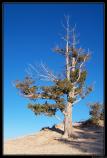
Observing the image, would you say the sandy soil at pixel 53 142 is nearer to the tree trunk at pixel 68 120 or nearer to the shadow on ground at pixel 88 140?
the shadow on ground at pixel 88 140

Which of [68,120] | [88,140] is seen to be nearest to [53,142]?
[88,140]

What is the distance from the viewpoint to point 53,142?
18906mm

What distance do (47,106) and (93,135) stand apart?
10.4 feet

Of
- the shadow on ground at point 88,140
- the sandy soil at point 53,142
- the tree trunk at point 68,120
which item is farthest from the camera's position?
the tree trunk at point 68,120

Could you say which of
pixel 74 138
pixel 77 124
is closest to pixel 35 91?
pixel 74 138

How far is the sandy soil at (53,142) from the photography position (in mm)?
16141

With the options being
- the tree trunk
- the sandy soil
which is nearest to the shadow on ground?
the sandy soil

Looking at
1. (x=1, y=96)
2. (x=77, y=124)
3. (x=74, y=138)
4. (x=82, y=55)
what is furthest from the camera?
(x=77, y=124)

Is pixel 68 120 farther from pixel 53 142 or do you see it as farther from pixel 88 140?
pixel 88 140

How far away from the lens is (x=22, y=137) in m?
21.0

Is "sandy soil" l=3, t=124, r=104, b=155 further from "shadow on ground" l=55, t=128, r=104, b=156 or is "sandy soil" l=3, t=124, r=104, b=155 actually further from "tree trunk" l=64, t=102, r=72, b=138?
"tree trunk" l=64, t=102, r=72, b=138

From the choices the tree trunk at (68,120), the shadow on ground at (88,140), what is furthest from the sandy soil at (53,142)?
the tree trunk at (68,120)

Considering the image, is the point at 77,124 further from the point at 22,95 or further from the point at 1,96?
the point at 1,96

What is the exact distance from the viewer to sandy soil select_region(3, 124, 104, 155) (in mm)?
16141
